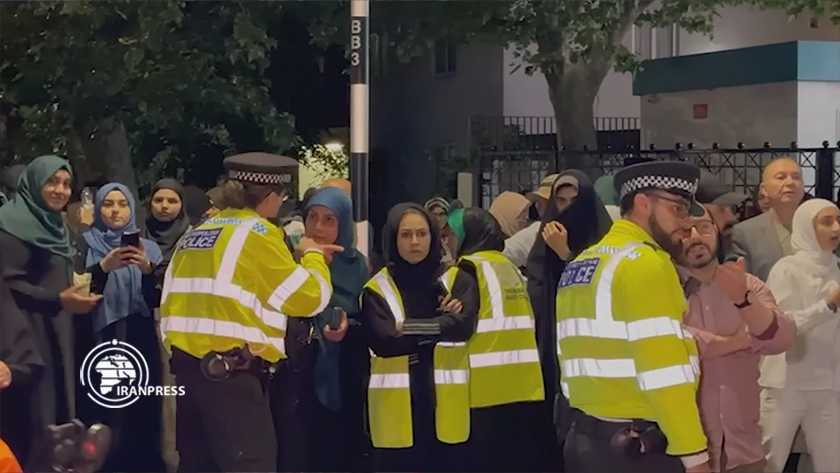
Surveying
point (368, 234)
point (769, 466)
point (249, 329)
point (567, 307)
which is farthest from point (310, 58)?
point (769, 466)

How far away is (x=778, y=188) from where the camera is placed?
13.6ft

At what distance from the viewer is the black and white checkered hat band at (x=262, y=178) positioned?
4246 mm

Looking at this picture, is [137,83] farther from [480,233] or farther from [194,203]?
[480,233]

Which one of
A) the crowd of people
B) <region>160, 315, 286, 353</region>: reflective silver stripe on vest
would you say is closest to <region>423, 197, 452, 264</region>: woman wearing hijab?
the crowd of people

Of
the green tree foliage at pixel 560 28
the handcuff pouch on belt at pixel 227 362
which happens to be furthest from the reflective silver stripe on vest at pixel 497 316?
the handcuff pouch on belt at pixel 227 362

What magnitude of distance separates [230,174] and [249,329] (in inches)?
25.0

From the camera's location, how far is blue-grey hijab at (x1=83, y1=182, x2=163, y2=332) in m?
4.36

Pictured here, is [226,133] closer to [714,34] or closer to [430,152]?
[430,152]

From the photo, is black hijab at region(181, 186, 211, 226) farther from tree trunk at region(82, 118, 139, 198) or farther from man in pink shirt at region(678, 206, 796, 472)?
man in pink shirt at region(678, 206, 796, 472)

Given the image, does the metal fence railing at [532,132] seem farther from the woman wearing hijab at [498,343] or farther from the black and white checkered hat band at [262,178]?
the black and white checkered hat band at [262,178]

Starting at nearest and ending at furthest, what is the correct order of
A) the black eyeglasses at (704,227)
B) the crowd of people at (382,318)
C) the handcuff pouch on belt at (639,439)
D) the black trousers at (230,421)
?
the handcuff pouch on belt at (639,439) → the black eyeglasses at (704,227) → the crowd of people at (382,318) → the black trousers at (230,421)

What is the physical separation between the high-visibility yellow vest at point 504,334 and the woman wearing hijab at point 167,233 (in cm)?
114

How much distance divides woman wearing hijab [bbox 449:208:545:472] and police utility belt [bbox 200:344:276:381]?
2.81 feet

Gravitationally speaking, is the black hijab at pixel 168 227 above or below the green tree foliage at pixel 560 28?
below
